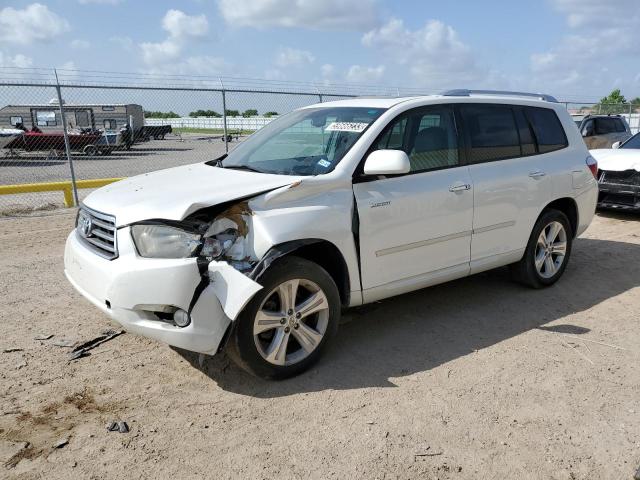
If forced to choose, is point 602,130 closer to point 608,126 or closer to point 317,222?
point 608,126

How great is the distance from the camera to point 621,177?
8664 mm

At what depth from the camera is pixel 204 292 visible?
125 inches

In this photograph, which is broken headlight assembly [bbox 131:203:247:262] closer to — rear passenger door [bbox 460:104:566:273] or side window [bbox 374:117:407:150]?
side window [bbox 374:117:407:150]

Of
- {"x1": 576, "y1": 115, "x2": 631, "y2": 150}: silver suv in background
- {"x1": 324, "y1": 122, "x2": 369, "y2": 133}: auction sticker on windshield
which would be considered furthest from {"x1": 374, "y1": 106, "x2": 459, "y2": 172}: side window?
{"x1": 576, "y1": 115, "x2": 631, "y2": 150}: silver suv in background

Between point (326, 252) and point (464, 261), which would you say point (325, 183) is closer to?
point (326, 252)

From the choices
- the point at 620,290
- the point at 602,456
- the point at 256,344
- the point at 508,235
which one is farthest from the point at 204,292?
the point at 620,290

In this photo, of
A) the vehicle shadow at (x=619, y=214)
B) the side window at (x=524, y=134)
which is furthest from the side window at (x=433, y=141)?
the vehicle shadow at (x=619, y=214)

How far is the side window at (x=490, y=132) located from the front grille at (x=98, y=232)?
2834 mm

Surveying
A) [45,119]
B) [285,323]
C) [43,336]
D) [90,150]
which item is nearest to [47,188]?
[43,336]

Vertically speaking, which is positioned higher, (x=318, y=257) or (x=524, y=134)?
(x=524, y=134)

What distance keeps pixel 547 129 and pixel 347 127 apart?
2351mm

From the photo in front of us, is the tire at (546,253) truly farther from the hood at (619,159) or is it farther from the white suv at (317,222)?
the hood at (619,159)

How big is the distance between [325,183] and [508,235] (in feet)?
6.78

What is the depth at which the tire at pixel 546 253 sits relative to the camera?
519cm
